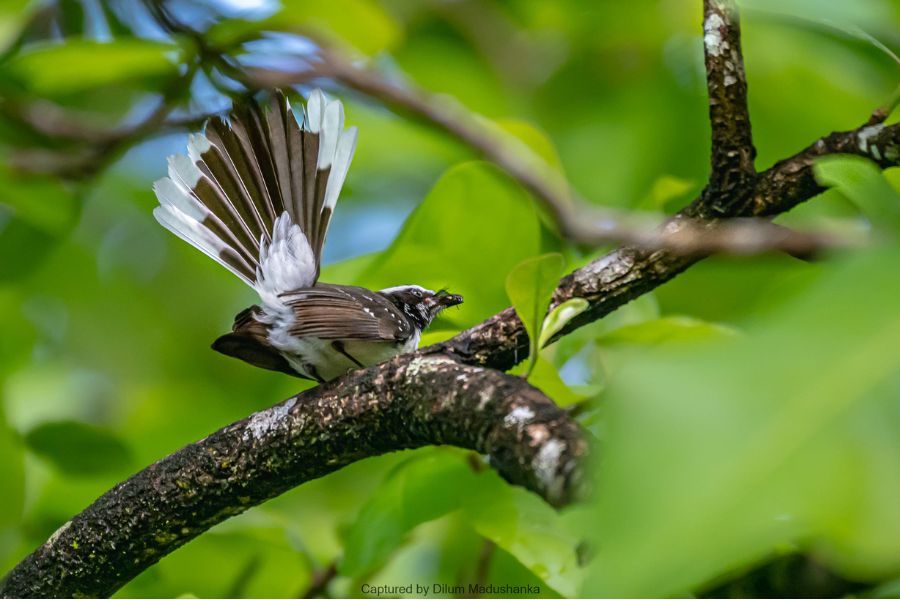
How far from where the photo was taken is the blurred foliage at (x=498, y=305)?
59 cm

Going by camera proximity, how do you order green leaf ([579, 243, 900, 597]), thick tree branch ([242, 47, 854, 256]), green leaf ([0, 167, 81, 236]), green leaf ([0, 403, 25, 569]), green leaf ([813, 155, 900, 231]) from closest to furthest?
green leaf ([579, 243, 900, 597])
green leaf ([813, 155, 900, 231])
thick tree branch ([242, 47, 854, 256])
green leaf ([0, 403, 25, 569])
green leaf ([0, 167, 81, 236])

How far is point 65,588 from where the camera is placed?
5.98 ft

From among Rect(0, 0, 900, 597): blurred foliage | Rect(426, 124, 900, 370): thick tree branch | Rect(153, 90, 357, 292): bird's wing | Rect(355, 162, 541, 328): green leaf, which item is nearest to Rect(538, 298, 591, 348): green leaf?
Rect(0, 0, 900, 597): blurred foliage

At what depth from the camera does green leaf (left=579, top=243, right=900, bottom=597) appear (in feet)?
1.81

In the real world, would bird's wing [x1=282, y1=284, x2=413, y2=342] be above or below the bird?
below

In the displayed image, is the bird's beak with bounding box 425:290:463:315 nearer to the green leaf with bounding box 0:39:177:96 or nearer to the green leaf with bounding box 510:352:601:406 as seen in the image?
the green leaf with bounding box 510:352:601:406

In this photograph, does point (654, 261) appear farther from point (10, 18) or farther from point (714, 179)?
point (10, 18)

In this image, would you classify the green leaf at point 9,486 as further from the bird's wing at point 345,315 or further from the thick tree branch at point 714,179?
the thick tree branch at point 714,179

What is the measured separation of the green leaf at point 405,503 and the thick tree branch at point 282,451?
0.91ft

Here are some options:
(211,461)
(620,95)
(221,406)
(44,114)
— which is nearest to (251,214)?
(221,406)

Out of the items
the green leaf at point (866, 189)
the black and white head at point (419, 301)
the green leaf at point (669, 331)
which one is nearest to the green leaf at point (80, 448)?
the black and white head at point (419, 301)

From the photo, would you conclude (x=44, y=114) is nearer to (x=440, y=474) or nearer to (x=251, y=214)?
(x=251, y=214)

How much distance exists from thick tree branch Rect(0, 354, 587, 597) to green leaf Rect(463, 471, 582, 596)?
13.4 inches

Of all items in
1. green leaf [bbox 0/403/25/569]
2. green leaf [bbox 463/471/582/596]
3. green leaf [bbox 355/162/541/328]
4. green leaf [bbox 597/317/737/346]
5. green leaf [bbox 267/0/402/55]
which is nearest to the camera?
green leaf [bbox 463/471/582/596]
